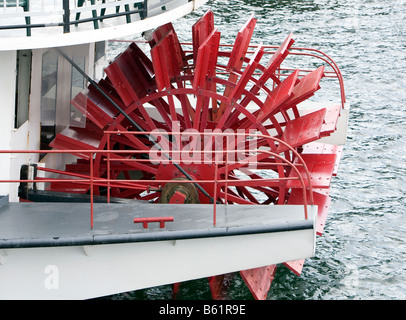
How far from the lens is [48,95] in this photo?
7.74 m

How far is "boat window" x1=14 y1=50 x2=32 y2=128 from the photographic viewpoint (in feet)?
23.3

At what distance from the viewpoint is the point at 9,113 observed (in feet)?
22.4

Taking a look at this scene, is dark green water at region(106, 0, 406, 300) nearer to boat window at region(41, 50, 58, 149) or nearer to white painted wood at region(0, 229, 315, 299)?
boat window at region(41, 50, 58, 149)

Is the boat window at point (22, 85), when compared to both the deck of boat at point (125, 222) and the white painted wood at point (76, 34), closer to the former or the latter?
the white painted wood at point (76, 34)

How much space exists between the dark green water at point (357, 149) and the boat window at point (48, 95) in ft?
6.46

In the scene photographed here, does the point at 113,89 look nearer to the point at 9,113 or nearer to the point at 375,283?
the point at 9,113

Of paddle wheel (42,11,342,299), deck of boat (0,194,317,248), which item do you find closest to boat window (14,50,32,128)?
paddle wheel (42,11,342,299)

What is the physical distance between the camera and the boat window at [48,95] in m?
7.61

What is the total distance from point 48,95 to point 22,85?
0.60m

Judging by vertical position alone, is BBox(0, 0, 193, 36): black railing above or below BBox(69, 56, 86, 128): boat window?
above

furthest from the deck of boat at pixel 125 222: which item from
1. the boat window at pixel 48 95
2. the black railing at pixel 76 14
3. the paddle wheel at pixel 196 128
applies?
the black railing at pixel 76 14

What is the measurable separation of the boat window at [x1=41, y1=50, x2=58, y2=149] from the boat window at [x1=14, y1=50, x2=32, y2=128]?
0.35m
